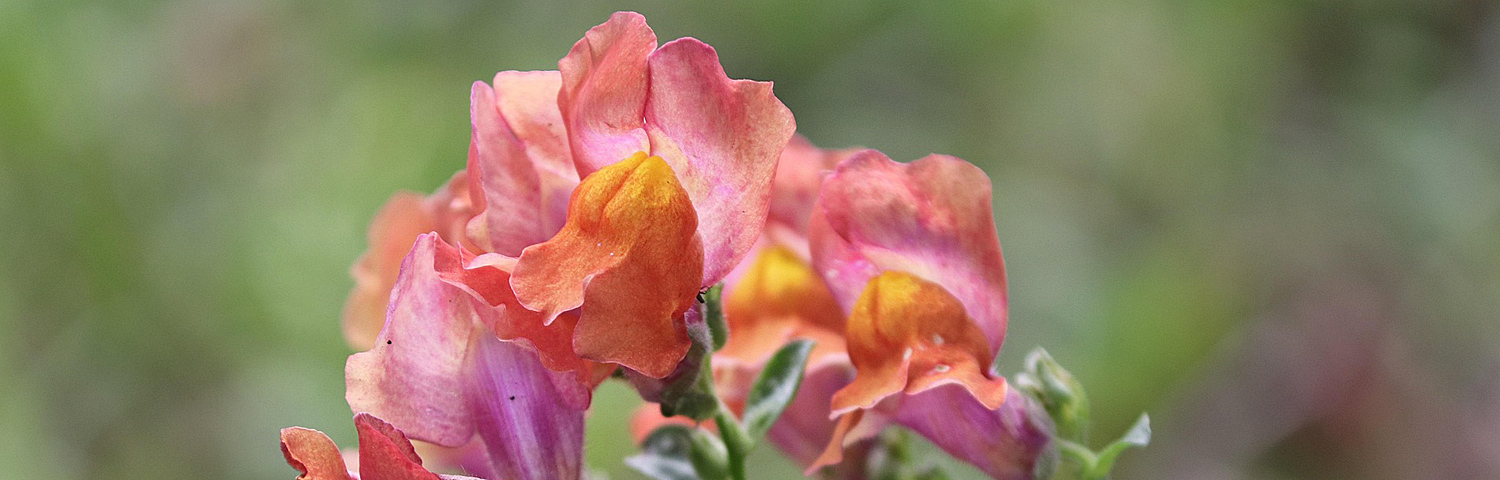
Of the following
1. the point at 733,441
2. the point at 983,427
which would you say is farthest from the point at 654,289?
the point at 983,427

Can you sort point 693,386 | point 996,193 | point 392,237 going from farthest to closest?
point 996,193 < point 392,237 < point 693,386

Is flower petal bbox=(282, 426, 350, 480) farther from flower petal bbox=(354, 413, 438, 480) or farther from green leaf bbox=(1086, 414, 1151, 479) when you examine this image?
green leaf bbox=(1086, 414, 1151, 479)

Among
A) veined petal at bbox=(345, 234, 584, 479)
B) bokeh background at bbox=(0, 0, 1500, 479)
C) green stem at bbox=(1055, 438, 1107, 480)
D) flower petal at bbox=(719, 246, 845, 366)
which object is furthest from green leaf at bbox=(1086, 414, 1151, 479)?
bokeh background at bbox=(0, 0, 1500, 479)

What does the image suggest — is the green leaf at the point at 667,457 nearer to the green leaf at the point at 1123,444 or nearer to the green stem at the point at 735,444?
the green stem at the point at 735,444

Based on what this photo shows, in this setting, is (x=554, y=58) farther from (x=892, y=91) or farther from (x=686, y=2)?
(x=892, y=91)

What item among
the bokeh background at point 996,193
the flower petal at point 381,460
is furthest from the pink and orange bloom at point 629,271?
the bokeh background at point 996,193

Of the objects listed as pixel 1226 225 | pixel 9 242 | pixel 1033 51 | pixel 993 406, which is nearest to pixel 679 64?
pixel 993 406

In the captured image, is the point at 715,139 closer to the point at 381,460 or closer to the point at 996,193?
the point at 381,460
